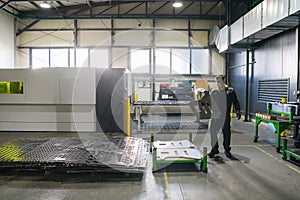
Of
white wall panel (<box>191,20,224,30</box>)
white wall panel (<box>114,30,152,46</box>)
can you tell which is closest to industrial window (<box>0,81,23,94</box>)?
white wall panel (<box>114,30,152,46</box>)

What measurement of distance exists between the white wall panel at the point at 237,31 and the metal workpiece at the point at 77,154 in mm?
4758

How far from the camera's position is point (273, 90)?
7.07 meters

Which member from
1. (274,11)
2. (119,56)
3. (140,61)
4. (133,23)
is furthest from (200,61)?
(274,11)

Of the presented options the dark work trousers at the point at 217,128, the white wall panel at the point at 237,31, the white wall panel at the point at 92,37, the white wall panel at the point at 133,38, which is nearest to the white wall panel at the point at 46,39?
the white wall panel at the point at 92,37

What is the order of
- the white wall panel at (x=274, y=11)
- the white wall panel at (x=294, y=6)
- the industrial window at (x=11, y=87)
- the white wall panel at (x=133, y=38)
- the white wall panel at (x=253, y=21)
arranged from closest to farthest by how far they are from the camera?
the white wall panel at (x=294, y=6) < the white wall panel at (x=274, y=11) < the white wall panel at (x=253, y=21) < the industrial window at (x=11, y=87) < the white wall panel at (x=133, y=38)

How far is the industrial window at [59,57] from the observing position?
1088 centimetres

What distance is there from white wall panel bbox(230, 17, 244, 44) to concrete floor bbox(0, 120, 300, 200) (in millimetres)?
4430

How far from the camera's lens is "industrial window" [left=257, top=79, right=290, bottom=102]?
650cm

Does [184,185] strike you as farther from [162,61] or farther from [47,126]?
[162,61]

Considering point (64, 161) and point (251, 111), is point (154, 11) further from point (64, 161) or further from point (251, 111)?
point (64, 161)

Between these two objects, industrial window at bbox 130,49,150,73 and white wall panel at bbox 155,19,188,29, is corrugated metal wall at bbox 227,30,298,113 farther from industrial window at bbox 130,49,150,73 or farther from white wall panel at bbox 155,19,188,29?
industrial window at bbox 130,49,150,73

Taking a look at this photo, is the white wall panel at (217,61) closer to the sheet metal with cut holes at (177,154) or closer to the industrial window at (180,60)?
the industrial window at (180,60)

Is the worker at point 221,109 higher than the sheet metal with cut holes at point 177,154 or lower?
higher

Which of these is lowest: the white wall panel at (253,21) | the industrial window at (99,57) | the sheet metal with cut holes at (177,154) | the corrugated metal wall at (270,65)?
the sheet metal with cut holes at (177,154)
